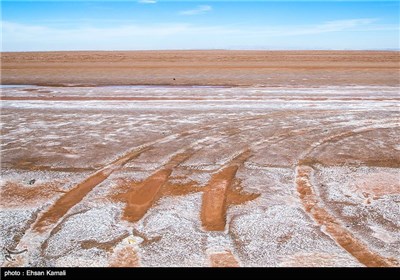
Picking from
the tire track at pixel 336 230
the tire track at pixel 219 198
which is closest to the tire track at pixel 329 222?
the tire track at pixel 336 230

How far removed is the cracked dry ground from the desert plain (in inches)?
0.9

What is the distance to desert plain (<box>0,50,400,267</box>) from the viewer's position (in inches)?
158

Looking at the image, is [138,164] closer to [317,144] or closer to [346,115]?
[317,144]

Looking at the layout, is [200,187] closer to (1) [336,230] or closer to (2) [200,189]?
(2) [200,189]

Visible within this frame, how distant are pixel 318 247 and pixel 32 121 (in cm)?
967

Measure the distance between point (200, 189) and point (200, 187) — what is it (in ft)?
0.28

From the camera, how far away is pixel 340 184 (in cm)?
590

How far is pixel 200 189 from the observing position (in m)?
5.75

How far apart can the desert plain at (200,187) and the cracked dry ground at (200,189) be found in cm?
2
